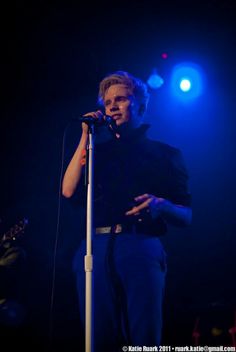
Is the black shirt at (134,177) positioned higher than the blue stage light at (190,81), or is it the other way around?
the blue stage light at (190,81)

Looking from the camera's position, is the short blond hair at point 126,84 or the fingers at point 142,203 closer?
the fingers at point 142,203

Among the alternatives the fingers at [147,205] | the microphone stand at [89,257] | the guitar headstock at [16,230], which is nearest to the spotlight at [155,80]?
the guitar headstock at [16,230]

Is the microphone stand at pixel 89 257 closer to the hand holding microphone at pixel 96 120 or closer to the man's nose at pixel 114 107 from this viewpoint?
the hand holding microphone at pixel 96 120

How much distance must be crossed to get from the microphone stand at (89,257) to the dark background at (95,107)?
166cm

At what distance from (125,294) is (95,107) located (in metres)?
2.44

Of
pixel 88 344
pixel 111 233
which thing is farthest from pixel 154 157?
pixel 88 344

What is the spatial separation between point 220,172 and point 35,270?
2.10 metres

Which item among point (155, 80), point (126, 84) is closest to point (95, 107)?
point (155, 80)

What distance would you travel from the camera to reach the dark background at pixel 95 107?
141 inches

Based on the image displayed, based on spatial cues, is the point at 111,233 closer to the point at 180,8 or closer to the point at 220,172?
the point at 220,172

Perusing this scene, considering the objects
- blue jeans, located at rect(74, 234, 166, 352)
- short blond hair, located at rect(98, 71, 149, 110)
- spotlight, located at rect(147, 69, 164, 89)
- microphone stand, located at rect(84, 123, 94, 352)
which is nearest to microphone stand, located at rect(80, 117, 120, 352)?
microphone stand, located at rect(84, 123, 94, 352)

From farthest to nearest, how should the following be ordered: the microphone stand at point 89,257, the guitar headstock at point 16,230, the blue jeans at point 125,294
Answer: the guitar headstock at point 16,230, the blue jeans at point 125,294, the microphone stand at point 89,257

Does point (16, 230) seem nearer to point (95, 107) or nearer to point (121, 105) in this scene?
point (95, 107)

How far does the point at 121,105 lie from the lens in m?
2.45
